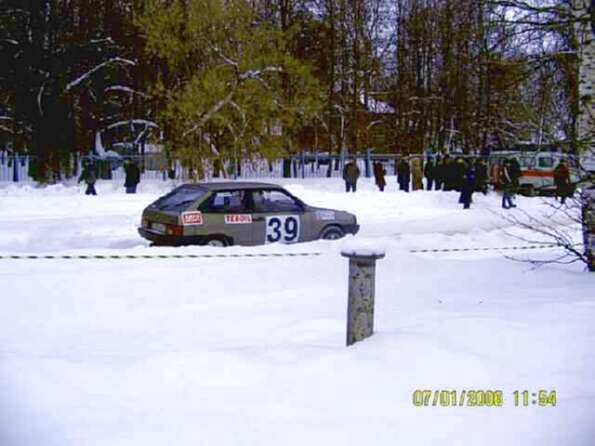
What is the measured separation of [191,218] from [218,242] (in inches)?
23.7

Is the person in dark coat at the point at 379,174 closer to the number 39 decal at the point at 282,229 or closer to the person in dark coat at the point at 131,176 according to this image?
the person in dark coat at the point at 131,176

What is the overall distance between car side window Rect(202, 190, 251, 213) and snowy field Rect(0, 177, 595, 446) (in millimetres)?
2101

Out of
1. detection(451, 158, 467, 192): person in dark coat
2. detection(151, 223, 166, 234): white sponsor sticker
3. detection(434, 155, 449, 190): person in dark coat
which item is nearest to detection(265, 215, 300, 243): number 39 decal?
detection(151, 223, 166, 234): white sponsor sticker

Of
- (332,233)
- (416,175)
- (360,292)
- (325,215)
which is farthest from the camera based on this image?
(416,175)

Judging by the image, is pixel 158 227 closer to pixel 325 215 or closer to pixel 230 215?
pixel 230 215

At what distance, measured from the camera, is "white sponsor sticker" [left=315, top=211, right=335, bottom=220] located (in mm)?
13039

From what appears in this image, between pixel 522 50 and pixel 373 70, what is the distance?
31.1m

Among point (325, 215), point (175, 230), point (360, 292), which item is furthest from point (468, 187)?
point (360, 292)

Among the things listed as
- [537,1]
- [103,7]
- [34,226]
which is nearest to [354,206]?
[34,226]

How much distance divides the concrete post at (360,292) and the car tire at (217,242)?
6614 millimetres

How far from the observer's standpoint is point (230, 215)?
12.1m

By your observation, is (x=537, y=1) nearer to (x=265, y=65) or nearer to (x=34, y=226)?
(x=34, y=226)

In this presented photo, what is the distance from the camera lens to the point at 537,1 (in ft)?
33.7

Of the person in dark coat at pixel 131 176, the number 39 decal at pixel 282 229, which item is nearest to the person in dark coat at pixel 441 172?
the person in dark coat at pixel 131 176
